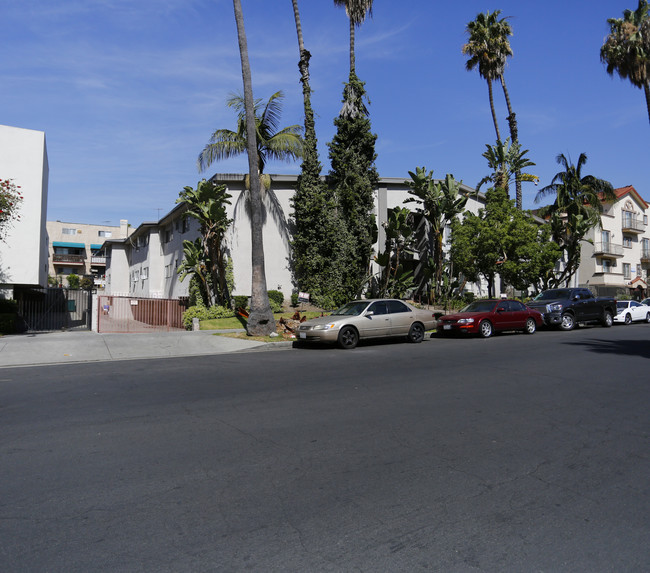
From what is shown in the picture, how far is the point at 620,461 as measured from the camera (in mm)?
5066

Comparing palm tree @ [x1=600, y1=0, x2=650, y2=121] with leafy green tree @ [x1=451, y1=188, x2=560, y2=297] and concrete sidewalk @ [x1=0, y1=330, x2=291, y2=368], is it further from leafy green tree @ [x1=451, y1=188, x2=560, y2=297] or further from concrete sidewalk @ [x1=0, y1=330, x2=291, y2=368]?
concrete sidewalk @ [x1=0, y1=330, x2=291, y2=368]

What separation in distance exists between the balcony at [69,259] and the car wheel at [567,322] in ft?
214

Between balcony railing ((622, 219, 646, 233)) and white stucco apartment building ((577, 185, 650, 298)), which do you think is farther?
balcony railing ((622, 219, 646, 233))

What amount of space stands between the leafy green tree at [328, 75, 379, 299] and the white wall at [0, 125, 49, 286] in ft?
43.5

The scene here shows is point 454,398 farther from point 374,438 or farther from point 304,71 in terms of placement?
point 304,71

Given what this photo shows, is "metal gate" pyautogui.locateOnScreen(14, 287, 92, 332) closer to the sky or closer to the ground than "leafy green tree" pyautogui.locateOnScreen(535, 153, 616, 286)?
closer to the ground

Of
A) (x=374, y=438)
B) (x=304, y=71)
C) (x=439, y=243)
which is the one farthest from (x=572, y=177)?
(x=374, y=438)

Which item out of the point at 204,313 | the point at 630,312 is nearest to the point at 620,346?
the point at 630,312

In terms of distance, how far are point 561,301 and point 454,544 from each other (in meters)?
21.0

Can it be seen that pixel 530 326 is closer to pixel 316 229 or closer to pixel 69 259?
pixel 316 229

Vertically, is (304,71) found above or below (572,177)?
above

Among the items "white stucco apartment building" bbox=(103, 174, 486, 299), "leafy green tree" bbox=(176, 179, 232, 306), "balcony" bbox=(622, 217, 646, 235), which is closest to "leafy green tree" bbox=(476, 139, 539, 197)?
"white stucco apartment building" bbox=(103, 174, 486, 299)

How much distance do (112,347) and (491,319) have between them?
1306 centimetres

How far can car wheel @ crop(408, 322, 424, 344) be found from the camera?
17.0 metres
